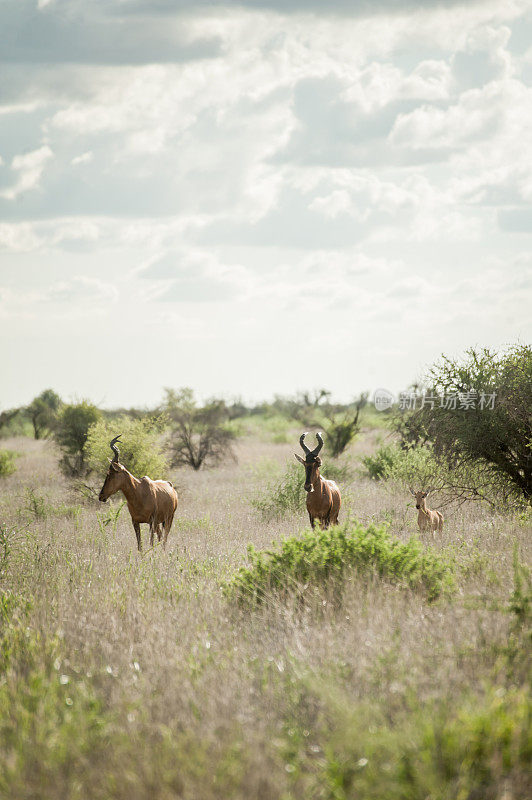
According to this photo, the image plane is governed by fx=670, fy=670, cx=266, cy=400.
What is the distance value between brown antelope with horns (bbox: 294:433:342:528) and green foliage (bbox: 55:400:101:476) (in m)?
11.8

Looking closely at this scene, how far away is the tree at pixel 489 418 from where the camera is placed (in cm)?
1091

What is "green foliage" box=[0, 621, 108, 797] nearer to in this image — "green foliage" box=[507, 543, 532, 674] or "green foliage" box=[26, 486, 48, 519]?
"green foliage" box=[507, 543, 532, 674]

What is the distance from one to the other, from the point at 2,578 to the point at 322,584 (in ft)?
12.5

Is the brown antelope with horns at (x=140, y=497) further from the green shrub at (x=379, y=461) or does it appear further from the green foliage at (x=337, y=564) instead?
the green shrub at (x=379, y=461)

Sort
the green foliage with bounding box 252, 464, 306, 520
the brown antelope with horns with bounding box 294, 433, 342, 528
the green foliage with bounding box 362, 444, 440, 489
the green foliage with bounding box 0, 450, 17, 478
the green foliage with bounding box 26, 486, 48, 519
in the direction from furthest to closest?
the green foliage with bounding box 0, 450, 17, 478
the green foliage with bounding box 26, 486, 48, 519
the green foliage with bounding box 252, 464, 306, 520
the green foliage with bounding box 362, 444, 440, 489
the brown antelope with horns with bounding box 294, 433, 342, 528

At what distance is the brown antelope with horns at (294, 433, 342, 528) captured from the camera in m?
9.49

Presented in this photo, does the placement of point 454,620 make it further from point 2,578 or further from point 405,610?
point 2,578

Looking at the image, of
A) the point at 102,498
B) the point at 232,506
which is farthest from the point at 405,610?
the point at 232,506

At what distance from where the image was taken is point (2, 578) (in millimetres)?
7637

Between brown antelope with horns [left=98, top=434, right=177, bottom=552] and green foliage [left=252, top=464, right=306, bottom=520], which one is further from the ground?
brown antelope with horns [left=98, top=434, right=177, bottom=552]

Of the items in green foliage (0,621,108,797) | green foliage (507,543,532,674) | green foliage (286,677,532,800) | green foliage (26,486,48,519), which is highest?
green foliage (507,543,532,674)

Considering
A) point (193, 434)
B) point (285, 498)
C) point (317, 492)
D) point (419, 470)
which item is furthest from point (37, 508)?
point (193, 434)

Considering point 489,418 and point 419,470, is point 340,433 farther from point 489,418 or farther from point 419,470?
point 489,418

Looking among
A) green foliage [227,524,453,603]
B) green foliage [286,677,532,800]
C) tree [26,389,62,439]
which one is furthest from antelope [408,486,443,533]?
tree [26,389,62,439]
